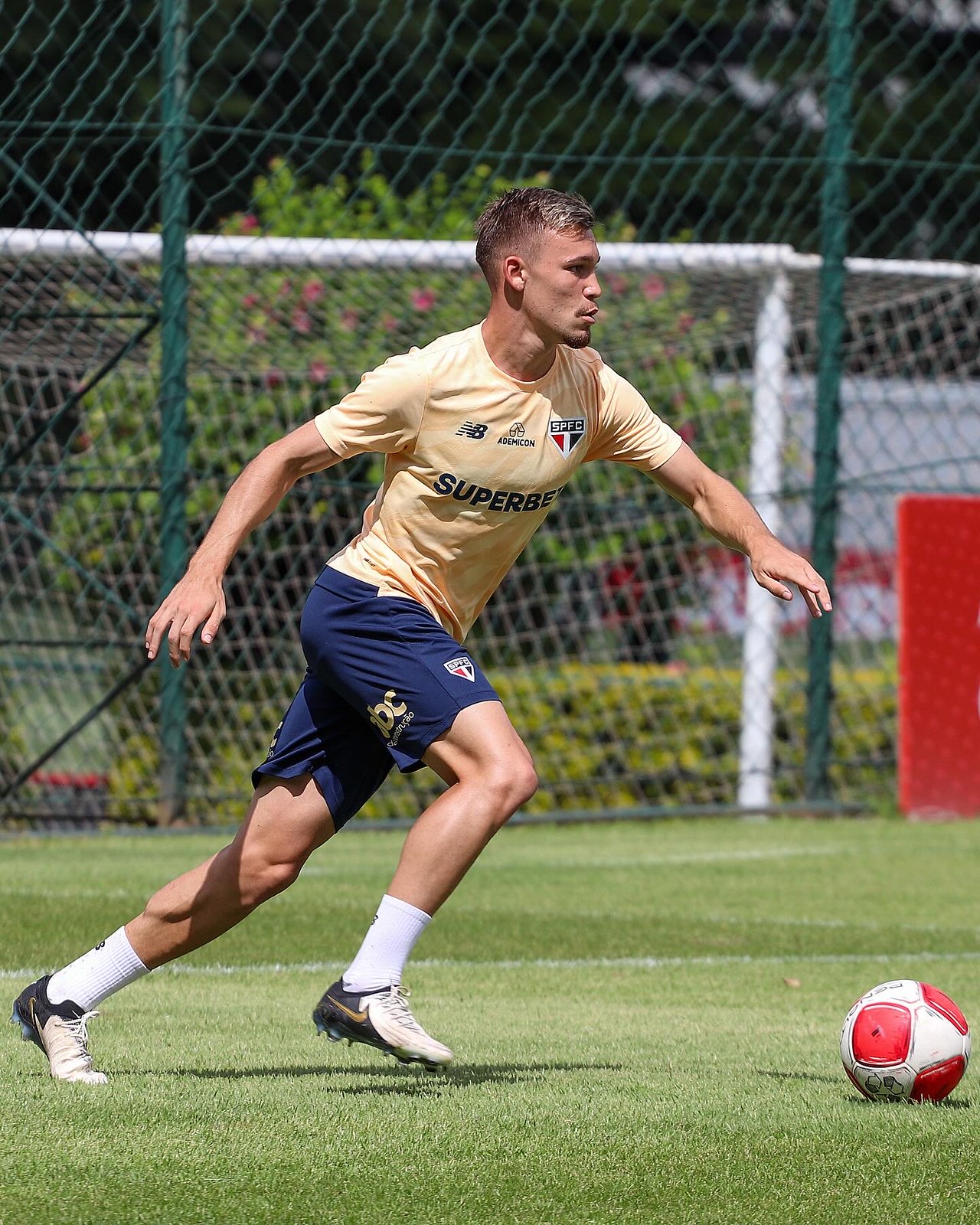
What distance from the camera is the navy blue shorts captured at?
459cm

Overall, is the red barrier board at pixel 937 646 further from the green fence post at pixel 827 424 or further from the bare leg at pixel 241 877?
the bare leg at pixel 241 877

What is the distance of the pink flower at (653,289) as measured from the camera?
12805 mm

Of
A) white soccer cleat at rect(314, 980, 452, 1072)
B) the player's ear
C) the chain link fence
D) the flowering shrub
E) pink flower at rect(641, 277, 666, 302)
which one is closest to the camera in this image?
white soccer cleat at rect(314, 980, 452, 1072)

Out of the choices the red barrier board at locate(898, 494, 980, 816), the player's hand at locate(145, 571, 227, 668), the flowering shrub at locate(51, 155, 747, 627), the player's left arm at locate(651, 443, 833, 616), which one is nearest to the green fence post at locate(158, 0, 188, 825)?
the flowering shrub at locate(51, 155, 747, 627)

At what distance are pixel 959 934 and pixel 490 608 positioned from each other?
18.7 ft

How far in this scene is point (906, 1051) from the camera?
4480 mm

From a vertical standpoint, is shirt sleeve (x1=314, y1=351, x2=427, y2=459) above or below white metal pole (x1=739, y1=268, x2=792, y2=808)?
above

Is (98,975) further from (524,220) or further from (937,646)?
(937,646)

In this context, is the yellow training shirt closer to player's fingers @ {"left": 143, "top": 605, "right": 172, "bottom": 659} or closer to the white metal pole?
player's fingers @ {"left": 143, "top": 605, "right": 172, "bottom": 659}

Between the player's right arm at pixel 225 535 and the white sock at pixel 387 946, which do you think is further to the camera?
the white sock at pixel 387 946

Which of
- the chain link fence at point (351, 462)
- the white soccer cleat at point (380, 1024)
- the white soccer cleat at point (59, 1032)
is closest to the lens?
the white soccer cleat at point (380, 1024)

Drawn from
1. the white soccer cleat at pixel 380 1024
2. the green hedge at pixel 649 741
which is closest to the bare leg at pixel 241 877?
the white soccer cleat at pixel 380 1024

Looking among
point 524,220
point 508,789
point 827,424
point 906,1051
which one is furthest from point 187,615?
point 827,424

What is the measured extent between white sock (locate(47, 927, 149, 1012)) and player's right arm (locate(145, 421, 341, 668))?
2.55 ft
